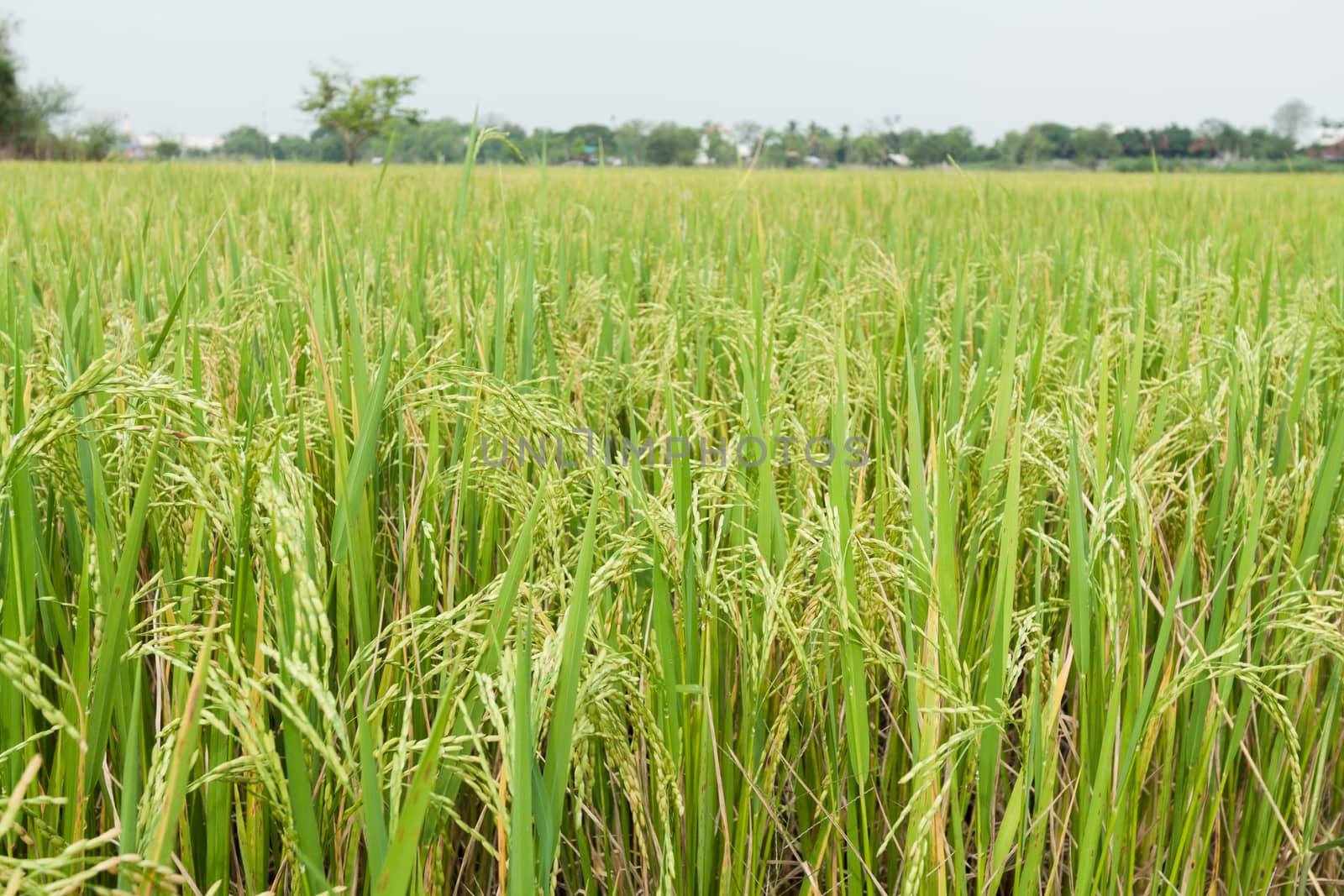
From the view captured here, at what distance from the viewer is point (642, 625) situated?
0.88 metres

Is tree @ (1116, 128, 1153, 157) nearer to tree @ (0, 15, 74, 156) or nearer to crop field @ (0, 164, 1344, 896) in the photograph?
tree @ (0, 15, 74, 156)

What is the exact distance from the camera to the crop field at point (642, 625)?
1.93 feet

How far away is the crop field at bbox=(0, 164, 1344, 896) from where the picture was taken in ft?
1.93

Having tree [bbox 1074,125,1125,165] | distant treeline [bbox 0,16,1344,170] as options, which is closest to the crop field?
distant treeline [bbox 0,16,1344,170]

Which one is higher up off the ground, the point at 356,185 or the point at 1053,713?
the point at 356,185

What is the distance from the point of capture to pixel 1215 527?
3.76ft

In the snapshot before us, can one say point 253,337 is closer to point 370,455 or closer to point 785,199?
point 370,455

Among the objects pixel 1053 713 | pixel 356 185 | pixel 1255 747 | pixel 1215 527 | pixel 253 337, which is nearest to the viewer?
pixel 1053 713

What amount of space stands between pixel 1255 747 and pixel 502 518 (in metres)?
0.92

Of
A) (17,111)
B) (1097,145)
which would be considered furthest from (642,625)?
(1097,145)

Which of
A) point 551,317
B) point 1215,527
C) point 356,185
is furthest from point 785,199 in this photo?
point 1215,527

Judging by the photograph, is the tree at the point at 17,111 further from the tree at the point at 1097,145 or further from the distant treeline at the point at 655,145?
the tree at the point at 1097,145

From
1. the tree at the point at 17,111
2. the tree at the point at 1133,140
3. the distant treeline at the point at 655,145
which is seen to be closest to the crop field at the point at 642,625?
the distant treeline at the point at 655,145

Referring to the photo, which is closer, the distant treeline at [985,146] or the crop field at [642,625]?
the crop field at [642,625]
